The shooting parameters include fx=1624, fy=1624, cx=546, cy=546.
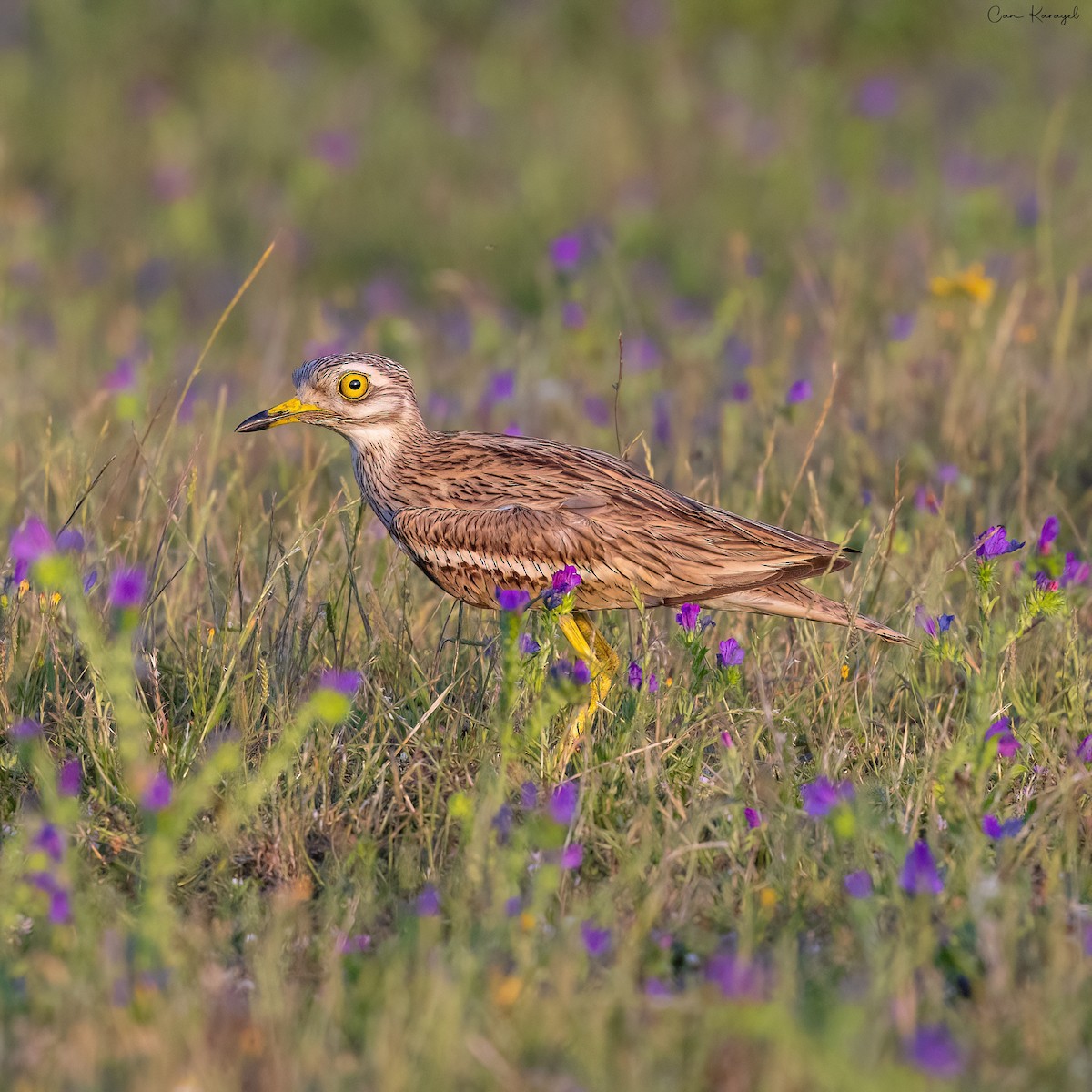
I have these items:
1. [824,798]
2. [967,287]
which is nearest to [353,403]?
[824,798]

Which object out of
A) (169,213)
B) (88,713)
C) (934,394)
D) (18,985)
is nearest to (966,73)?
(169,213)

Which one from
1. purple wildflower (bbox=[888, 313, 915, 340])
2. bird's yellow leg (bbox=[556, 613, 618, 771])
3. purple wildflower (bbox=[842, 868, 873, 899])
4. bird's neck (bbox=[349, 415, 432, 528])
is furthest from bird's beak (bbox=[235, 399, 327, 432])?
purple wildflower (bbox=[888, 313, 915, 340])

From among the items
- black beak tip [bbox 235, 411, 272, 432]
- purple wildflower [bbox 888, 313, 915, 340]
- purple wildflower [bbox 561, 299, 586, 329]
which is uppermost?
purple wildflower [bbox 888, 313, 915, 340]

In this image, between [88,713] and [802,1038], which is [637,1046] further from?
[88,713]

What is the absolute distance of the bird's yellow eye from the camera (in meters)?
4.41

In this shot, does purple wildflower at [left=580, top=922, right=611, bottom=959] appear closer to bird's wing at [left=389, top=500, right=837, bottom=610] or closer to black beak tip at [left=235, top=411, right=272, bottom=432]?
bird's wing at [left=389, top=500, right=837, bottom=610]

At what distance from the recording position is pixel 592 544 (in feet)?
13.0

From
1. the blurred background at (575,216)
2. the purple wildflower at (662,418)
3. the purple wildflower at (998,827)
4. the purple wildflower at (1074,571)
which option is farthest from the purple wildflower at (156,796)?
the purple wildflower at (662,418)

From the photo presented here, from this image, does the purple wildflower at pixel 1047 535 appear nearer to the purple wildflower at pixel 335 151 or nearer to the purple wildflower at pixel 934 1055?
the purple wildflower at pixel 934 1055

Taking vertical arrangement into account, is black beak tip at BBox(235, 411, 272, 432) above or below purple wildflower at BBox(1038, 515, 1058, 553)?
above

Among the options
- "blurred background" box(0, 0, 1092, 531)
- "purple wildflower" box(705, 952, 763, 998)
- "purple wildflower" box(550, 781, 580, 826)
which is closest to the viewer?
"purple wildflower" box(705, 952, 763, 998)

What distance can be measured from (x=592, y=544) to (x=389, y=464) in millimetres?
704

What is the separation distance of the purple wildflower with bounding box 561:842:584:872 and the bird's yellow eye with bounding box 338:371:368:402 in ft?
5.37

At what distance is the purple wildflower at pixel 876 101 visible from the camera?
37.3 ft
